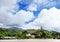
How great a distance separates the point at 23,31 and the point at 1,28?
1120mm

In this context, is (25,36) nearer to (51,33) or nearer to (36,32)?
(36,32)

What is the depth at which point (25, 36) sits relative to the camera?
720 cm

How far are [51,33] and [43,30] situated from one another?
1.64ft

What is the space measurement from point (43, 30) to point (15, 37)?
4.53 feet

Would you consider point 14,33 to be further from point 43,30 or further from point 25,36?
point 43,30

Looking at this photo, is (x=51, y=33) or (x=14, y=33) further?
(x=14, y=33)

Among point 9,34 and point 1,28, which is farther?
point 9,34

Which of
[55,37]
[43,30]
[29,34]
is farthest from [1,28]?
[55,37]

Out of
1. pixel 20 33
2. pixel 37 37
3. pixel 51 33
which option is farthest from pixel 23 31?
pixel 51 33

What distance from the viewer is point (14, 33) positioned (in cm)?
766

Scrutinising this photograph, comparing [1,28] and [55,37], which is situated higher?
[1,28]

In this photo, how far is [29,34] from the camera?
750cm

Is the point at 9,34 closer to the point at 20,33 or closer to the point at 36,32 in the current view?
the point at 20,33

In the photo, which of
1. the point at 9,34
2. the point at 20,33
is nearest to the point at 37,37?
the point at 20,33
